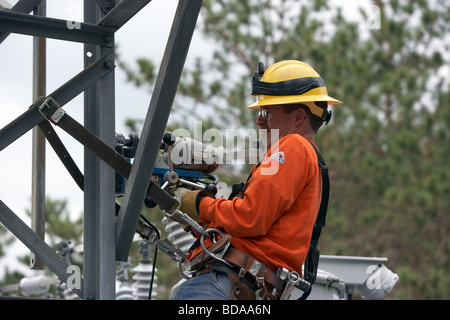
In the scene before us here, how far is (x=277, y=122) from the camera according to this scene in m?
3.69

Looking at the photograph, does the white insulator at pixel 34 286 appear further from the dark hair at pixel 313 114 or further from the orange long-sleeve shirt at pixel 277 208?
the dark hair at pixel 313 114

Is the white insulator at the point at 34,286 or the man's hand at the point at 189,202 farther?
the white insulator at the point at 34,286

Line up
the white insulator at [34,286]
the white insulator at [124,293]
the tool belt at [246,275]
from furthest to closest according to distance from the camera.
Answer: the white insulator at [34,286], the white insulator at [124,293], the tool belt at [246,275]

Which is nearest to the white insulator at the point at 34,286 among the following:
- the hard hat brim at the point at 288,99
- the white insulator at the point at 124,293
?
the white insulator at the point at 124,293

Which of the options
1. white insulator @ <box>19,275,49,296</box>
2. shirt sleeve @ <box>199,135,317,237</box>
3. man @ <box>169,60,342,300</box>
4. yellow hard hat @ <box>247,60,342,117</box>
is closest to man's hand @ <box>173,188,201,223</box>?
man @ <box>169,60,342,300</box>

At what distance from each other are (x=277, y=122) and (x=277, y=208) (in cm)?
55

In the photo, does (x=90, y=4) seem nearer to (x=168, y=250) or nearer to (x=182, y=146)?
(x=182, y=146)

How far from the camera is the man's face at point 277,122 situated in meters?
3.67

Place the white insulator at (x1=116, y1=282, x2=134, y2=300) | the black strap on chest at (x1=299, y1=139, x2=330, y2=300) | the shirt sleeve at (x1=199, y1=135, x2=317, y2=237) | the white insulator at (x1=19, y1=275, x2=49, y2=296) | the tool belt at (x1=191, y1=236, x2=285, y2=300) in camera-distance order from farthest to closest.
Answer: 1. the white insulator at (x1=19, y1=275, x2=49, y2=296)
2. the white insulator at (x1=116, y1=282, x2=134, y2=300)
3. the black strap on chest at (x1=299, y1=139, x2=330, y2=300)
4. the tool belt at (x1=191, y1=236, x2=285, y2=300)
5. the shirt sleeve at (x1=199, y1=135, x2=317, y2=237)

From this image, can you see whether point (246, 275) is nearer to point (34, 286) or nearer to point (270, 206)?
point (270, 206)

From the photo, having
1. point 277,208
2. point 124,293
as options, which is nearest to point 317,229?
point 277,208

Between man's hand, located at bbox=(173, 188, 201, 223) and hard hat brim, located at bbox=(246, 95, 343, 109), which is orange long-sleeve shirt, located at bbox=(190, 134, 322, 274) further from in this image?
hard hat brim, located at bbox=(246, 95, 343, 109)

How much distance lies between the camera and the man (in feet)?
11.0

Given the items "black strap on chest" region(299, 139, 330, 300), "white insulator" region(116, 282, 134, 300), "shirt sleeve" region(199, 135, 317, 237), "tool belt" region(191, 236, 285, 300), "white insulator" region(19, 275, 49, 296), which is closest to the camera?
"shirt sleeve" region(199, 135, 317, 237)
